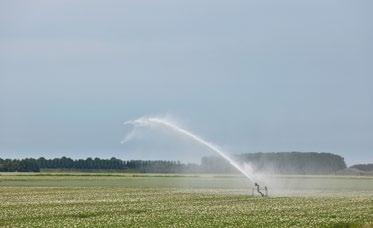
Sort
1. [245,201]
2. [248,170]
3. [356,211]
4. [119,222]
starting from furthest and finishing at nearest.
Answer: [248,170] < [245,201] < [356,211] < [119,222]

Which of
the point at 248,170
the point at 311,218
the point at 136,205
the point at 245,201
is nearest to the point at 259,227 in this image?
the point at 311,218

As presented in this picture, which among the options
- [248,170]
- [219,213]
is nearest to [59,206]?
[219,213]

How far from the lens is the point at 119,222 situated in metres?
39.3

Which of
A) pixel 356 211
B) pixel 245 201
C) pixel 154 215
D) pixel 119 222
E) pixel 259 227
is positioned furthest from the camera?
pixel 245 201

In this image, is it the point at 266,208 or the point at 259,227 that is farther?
the point at 266,208

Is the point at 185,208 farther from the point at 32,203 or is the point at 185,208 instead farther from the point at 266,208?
the point at 32,203

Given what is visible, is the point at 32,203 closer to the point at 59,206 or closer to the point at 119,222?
the point at 59,206

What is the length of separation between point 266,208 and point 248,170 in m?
28.2

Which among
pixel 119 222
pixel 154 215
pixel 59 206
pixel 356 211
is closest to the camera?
pixel 119 222

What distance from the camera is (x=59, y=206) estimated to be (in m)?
51.6

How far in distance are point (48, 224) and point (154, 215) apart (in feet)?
23.6

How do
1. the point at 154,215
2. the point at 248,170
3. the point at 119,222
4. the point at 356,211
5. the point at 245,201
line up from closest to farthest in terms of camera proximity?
the point at 119,222 < the point at 154,215 < the point at 356,211 < the point at 245,201 < the point at 248,170

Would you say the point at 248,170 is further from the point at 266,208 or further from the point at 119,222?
the point at 119,222

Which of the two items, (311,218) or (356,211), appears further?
(356,211)
